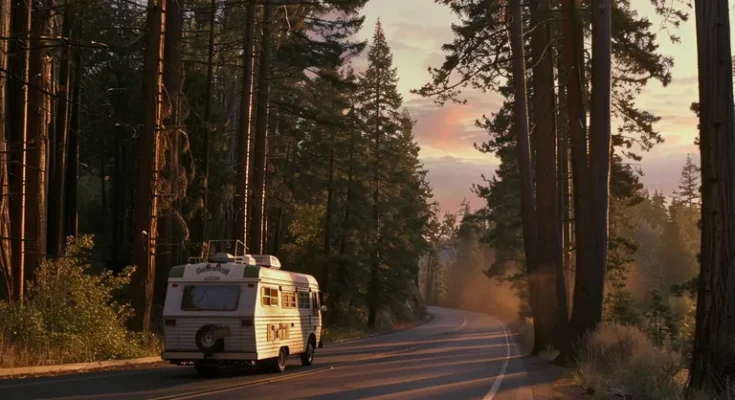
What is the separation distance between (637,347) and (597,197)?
239 inches

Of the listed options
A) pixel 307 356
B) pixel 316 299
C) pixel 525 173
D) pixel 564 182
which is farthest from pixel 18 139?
pixel 564 182

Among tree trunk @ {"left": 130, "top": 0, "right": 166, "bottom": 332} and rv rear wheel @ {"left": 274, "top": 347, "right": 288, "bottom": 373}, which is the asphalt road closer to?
rv rear wheel @ {"left": 274, "top": 347, "right": 288, "bottom": 373}

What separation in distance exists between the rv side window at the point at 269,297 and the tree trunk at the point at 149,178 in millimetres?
5674

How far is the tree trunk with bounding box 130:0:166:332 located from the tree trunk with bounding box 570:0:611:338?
12.7 meters

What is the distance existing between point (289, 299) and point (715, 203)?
1174 cm

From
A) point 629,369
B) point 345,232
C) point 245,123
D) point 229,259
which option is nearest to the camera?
point 629,369

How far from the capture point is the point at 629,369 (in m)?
13.6

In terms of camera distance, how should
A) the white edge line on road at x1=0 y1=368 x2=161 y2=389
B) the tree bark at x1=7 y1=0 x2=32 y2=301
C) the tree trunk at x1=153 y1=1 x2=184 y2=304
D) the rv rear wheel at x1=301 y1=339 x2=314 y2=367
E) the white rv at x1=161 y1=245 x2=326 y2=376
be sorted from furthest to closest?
the tree trunk at x1=153 y1=1 x2=184 y2=304
the rv rear wheel at x1=301 y1=339 x2=314 y2=367
the tree bark at x1=7 y1=0 x2=32 y2=301
the white rv at x1=161 y1=245 x2=326 y2=376
the white edge line on road at x1=0 y1=368 x2=161 y2=389

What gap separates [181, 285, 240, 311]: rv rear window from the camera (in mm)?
17109

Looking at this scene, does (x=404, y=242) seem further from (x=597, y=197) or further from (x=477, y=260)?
(x=477, y=260)

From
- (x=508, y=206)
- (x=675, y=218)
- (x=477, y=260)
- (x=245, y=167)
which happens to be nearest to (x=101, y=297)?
(x=245, y=167)

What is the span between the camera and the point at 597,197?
819 inches

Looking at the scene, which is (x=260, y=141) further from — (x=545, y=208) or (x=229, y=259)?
(x=229, y=259)

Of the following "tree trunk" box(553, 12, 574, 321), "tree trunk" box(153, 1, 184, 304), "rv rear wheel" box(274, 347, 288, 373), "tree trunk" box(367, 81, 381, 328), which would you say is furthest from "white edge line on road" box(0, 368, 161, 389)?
"tree trunk" box(367, 81, 381, 328)
